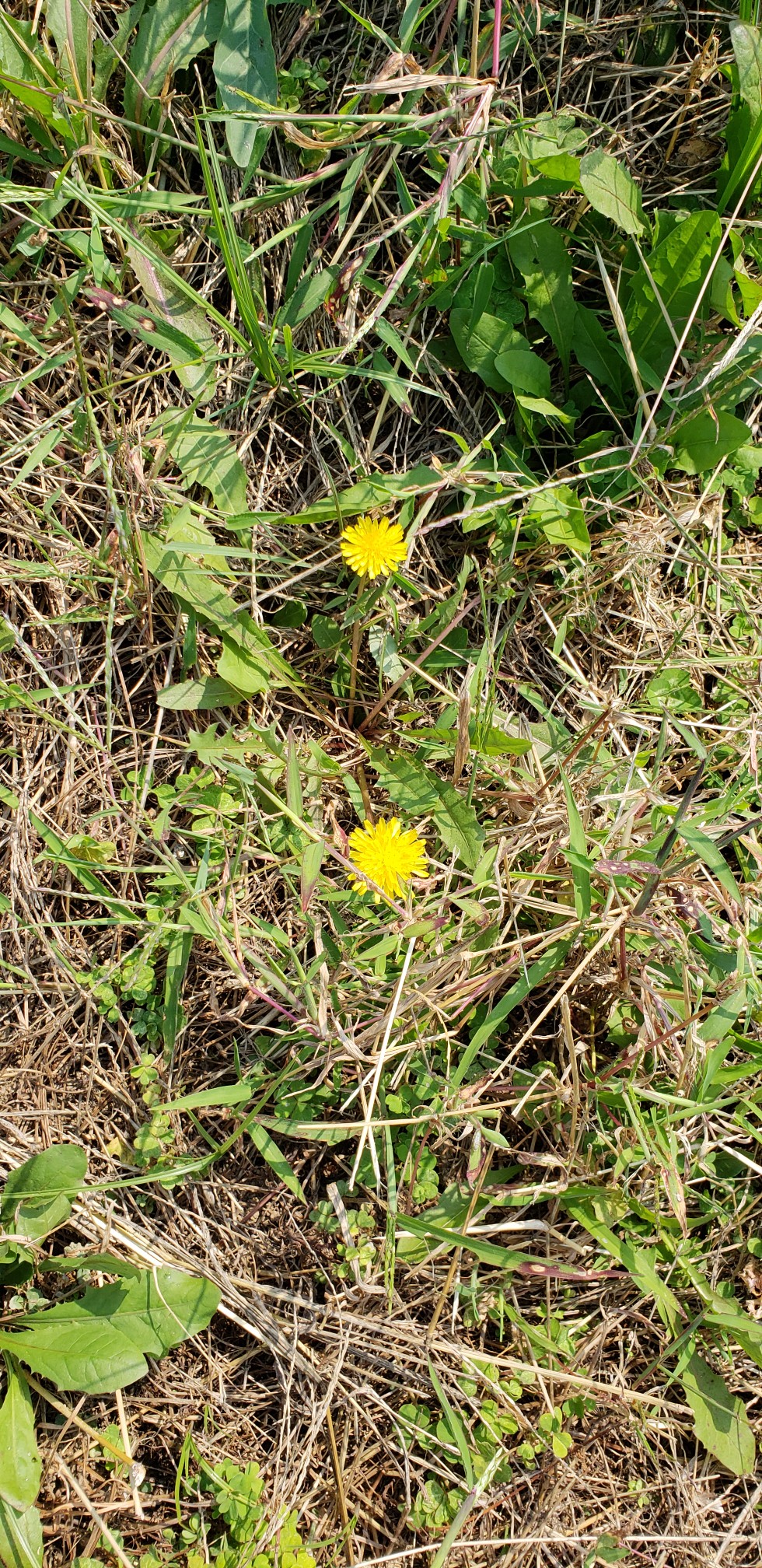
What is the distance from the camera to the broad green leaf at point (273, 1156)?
2.17 m

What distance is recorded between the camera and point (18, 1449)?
2.08 meters

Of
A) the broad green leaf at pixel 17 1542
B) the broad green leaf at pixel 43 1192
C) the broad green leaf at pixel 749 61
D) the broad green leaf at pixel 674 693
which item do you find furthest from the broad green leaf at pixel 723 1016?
the broad green leaf at pixel 749 61

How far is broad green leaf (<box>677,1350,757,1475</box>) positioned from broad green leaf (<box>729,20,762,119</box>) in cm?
282

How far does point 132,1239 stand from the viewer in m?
2.18

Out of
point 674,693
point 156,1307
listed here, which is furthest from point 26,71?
point 156,1307

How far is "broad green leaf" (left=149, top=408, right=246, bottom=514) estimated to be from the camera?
225 cm

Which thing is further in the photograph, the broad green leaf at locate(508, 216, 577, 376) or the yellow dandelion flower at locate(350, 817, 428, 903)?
the broad green leaf at locate(508, 216, 577, 376)

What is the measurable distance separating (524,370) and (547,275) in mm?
224

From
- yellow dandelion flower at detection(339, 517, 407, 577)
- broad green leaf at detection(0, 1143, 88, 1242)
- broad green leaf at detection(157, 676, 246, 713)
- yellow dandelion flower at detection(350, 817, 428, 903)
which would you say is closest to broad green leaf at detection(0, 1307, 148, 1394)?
broad green leaf at detection(0, 1143, 88, 1242)

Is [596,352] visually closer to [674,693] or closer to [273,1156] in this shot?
[674,693]

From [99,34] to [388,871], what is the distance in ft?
6.38

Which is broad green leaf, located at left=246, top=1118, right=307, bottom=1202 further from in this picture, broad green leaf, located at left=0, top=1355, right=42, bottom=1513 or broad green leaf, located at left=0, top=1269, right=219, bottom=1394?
broad green leaf, located at left=0, top=1355, right=42, bottom=1513

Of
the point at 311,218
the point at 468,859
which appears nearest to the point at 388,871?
the point at 468,859

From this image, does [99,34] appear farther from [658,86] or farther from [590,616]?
[590,616]
